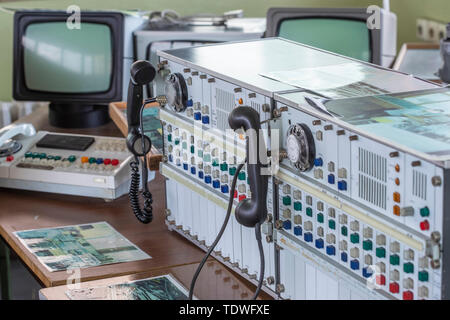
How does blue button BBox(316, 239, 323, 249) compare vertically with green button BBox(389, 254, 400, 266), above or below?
below

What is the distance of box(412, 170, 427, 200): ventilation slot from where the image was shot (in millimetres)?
1226

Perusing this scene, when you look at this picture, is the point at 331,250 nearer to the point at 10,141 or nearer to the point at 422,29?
the point at 10,141

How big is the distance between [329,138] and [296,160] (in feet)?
0.34

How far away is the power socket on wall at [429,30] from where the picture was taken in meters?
4.20

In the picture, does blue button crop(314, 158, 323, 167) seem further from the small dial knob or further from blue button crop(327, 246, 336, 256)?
blue button crop(327, 246, 336, 256)

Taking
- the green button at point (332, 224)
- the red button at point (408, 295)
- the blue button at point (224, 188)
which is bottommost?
the red button at point (408, 295)

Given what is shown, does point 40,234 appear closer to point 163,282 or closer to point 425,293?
point 163,282

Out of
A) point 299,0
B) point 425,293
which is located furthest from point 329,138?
point 299,0

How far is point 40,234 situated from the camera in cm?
218

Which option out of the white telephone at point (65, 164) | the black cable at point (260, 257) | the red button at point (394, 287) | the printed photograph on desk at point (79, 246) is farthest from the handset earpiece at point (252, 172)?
the white telephone at point (65, 164)

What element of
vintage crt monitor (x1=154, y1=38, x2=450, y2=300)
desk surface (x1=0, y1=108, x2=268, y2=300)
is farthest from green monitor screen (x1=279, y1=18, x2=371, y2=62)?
vintage crt monitor (x1=154, y1=38, x2=450, y2=300)

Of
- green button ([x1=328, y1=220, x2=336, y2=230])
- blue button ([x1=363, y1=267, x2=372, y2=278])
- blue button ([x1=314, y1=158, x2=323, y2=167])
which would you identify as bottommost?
blue button ([x1=363, y1=267, x2=372, y2=278])

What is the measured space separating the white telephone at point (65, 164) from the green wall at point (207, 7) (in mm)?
1769

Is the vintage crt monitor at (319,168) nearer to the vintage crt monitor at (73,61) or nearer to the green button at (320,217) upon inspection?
the green button at (320,217)
